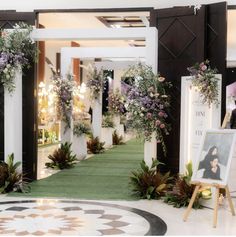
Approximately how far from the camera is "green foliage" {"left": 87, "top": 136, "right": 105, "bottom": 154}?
1504 centimetres

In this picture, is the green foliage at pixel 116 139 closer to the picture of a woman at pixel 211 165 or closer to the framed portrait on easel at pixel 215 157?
the framed portrait on easel at pixel 215 157

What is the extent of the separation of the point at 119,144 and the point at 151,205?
11796 millimetres

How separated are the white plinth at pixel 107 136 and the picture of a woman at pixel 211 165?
11026 millimetres

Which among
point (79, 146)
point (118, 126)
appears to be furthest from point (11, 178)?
point (118, 126)

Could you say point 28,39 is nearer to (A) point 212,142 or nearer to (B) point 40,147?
(A) point 212,142

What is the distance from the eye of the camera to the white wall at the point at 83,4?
9.04 meters

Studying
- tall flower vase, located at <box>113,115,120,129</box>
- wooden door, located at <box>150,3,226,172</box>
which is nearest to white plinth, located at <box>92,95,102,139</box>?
tall flower vase, located at <box>113,115,120,129</box>

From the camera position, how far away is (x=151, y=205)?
7121 millimetres

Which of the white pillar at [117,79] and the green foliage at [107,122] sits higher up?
the white pillar at [117,79]

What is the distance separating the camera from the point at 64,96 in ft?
37.9

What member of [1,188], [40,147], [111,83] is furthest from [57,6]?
[111,83]

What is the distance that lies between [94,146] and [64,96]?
387 cm

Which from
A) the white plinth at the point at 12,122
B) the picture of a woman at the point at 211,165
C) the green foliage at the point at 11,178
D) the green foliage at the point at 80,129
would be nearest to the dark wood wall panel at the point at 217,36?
the picture of a woman at the point at 211,165

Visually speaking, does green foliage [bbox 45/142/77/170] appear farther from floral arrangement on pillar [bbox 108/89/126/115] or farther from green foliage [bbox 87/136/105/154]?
floral arrangement on pillar [bbox 108/89/126/115]
